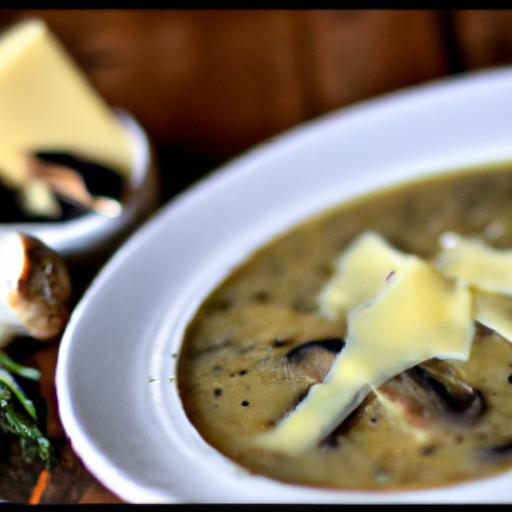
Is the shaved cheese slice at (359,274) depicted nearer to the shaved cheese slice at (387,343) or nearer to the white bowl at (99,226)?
the shaved cheese slice at (387,343)

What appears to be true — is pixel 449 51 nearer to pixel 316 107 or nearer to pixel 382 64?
pixel 382 64

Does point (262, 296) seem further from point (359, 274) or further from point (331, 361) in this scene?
point (331, 361)

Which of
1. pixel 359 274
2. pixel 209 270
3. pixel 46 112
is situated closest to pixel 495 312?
pixel 359 274

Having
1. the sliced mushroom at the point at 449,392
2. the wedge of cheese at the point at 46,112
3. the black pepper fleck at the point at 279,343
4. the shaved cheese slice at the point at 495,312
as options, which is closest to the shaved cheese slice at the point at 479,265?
the shaved cheese slice at the point at 495,312

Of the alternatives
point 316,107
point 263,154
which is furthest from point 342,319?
point 316,107

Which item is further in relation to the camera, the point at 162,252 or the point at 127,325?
the point at 162,252

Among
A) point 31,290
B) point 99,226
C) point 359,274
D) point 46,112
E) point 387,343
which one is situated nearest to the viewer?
point 387,343
